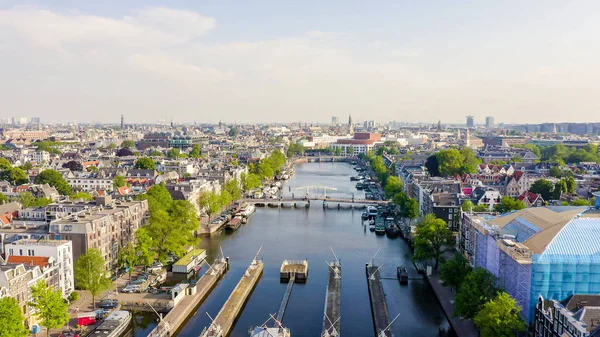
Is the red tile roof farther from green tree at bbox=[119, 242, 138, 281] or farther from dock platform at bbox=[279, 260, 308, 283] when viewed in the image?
dock platform at bbox=[279, 260, 308, 283]

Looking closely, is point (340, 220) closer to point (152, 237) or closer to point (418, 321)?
point (152, 237)

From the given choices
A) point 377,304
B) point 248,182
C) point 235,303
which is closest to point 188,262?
point 235,303

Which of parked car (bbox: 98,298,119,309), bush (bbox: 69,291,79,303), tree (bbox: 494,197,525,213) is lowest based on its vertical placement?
parked car (bbox: 98,298,119,309)

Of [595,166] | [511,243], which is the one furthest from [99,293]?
[595,166]

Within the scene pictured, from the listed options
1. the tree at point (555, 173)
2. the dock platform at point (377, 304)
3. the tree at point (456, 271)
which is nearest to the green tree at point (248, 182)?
the dock platform at point (377, 304)

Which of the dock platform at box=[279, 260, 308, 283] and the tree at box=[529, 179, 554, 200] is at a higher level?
the tree at box=[529, 179, 554, 200]

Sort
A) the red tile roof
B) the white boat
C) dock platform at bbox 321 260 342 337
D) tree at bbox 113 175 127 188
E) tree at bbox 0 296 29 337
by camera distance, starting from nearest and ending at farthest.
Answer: tree at bbox 0 296 29 337 → the white boat → dock platform at bbox 321 260 342 337 → the red tile roof → tree at bbox 113 175 127 188

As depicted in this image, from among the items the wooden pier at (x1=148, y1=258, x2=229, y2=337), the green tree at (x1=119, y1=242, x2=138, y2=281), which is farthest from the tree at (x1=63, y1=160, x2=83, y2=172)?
the wooden pier at (x1=148, y1=258, x2=229, y2=337)

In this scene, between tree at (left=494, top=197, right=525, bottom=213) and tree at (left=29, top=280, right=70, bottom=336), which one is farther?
tree at (left=494, top=197, right=525, bottom=213)

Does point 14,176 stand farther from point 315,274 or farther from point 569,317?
point 569,317
